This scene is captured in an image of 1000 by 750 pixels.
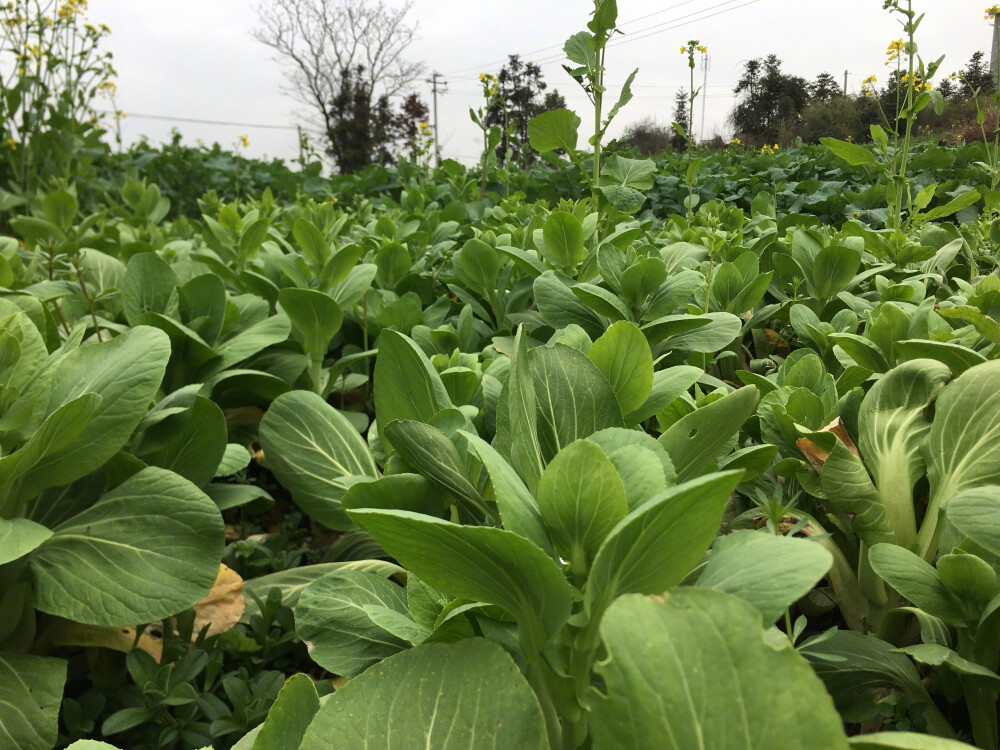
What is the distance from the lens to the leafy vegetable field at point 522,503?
0.47 meters

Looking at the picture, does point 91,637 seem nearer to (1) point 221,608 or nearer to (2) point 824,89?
(1) point 221,608

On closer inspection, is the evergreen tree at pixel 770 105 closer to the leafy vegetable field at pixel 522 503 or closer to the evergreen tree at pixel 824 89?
the evergreen tree at pixel 824 89

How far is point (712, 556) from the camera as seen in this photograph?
1.89 feet

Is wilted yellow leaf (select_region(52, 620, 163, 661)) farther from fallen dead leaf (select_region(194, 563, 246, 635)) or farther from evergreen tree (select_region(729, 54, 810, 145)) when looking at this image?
evergreen tree (select_region(729, 54, 810, 145))

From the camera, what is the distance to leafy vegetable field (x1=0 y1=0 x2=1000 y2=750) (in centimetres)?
47

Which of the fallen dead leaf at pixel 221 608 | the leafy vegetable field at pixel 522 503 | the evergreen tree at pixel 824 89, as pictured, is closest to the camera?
the leafy vegetable field at pixel 522 503

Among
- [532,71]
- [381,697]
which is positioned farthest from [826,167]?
[381,697]

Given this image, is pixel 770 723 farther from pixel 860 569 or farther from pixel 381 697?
pixel 860 569

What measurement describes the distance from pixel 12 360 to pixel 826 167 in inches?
313

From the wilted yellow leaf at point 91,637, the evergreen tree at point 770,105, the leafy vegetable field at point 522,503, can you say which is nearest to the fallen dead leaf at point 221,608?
the leafy vegetable field at point 522,503

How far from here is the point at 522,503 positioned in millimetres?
570

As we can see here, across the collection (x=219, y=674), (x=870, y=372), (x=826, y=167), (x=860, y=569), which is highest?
(x=826, y=167)

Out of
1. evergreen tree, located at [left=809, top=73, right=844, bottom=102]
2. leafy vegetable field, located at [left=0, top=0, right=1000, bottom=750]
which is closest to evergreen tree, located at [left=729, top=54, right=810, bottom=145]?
evergreen tree, located at [left=809, top=73, right=844, bottom=102]

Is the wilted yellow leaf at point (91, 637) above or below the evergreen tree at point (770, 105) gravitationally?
below
